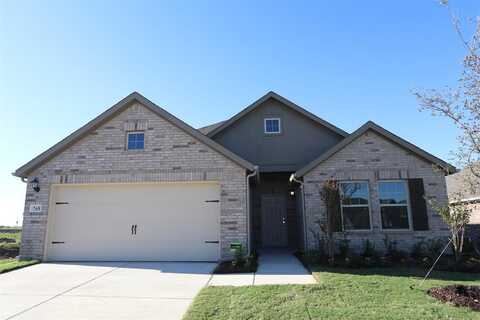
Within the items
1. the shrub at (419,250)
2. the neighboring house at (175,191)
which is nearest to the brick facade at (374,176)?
the neighboring house at (175,191)

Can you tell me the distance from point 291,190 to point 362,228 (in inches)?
175

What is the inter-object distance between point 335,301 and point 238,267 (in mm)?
3515

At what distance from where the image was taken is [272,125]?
13930 millimetres

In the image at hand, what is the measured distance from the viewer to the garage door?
9.70 m

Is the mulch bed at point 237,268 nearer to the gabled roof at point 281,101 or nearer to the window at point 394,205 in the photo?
the window at point 394,205

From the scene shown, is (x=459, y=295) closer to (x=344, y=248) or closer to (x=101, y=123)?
(x=344, y=248)

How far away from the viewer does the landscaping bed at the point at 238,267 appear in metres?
7.93

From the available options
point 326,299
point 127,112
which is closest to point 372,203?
point 326,299

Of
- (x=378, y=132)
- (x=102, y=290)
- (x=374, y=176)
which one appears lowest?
(x=102, y=290)

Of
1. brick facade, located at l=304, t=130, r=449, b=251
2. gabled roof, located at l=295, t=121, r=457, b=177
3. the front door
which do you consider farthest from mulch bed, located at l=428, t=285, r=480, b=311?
the front door

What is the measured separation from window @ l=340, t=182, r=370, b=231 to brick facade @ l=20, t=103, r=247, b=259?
3445 millimetres

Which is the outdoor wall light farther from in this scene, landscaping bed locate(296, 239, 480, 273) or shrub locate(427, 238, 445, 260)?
shrub locate(427, 238, 445, 260)

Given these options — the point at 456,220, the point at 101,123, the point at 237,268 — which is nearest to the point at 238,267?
the point at 237,268

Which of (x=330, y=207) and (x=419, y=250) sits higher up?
(x=330, y=207)
